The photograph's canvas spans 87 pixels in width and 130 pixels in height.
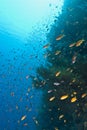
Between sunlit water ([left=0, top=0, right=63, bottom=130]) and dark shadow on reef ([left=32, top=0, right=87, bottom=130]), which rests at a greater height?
sunlit water ([left=0, top=0, right=63, bottom=130])

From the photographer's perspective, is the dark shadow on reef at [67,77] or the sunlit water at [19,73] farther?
the sunlit water at [19,73]

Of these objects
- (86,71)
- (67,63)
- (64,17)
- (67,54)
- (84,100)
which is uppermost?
(64,17)

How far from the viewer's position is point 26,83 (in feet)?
141

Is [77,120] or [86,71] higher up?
[86,71]

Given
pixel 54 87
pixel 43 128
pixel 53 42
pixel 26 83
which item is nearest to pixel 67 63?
pixel 54 87

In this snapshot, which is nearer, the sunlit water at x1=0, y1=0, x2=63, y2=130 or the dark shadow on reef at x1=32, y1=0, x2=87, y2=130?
the dark shadow on reef at x1=32, y1=0, x2=87, y2=130

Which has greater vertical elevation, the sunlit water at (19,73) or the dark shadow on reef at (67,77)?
the sunlit water at (19,73)

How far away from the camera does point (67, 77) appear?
31.7ft

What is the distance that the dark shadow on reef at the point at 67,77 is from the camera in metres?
9.54

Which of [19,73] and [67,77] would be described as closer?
[67,77]

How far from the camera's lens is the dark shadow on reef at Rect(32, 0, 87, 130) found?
9539 millimetres

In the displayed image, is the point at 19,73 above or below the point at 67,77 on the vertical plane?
above

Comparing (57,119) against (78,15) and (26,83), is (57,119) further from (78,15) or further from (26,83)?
(26,83)

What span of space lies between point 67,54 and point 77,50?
770 millimetres
